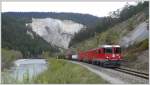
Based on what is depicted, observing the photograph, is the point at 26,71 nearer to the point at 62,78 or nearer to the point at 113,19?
the point at 62,78

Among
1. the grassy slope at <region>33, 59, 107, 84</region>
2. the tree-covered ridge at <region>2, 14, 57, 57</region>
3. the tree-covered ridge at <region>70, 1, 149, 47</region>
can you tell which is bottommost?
the grassy slope at <region>33, 59, 107, 84</region>

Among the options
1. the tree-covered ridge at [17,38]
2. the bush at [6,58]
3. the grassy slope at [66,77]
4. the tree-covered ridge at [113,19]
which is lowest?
the grassy slope at [66,77]

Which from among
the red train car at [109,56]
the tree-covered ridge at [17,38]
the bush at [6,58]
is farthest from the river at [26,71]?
the red train car at [109,56]

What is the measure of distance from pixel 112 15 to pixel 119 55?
141ft

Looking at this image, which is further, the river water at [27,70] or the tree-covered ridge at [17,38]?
the tree-covered ridge at [17,38]

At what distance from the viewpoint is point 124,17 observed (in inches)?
2484

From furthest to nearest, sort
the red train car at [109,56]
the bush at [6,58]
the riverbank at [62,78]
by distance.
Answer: the red train car at [109,56], the bush at [6,58], the riverbank at [62,78]

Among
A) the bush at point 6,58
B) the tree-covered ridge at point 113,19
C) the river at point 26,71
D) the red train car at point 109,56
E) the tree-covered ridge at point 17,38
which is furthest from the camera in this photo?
the tree-covered ridge at point 113,19

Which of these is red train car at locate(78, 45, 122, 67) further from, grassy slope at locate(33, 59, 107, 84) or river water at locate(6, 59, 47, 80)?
grassy slope at locate(33, 59, 107, 84)

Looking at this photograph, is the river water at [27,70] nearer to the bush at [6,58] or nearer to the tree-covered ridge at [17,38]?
the bush at [6,58]

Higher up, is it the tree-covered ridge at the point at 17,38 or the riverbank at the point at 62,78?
the tree-covered ridge at the point at 17,38

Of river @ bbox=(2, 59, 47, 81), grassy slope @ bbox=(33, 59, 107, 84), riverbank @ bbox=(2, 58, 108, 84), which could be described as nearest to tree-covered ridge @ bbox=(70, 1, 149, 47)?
river @ bbox=(2, 59, 47, 81)

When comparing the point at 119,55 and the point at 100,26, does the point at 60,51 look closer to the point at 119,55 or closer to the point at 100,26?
the point at 100,26

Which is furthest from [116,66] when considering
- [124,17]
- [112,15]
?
[112,15]
